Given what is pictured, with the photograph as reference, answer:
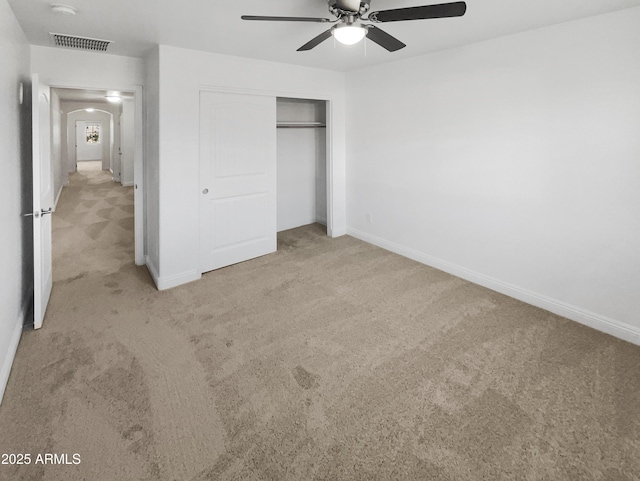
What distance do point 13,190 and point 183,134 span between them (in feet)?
4.87

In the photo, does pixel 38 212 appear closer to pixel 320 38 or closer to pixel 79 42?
pixel 79 42

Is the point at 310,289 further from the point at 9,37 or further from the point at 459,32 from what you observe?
the point at 9,37

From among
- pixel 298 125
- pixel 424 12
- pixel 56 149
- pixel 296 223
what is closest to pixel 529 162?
pixel 424 12

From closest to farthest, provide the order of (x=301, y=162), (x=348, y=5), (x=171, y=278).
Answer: (x=348, y=5) → (x=171, y=278) → (x=301, y=162)

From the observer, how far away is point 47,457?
166 cm

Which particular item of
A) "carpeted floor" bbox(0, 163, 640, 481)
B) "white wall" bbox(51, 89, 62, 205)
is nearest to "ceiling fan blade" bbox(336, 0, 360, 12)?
"carpeted floor" bbox(0, 163, 640, 481)

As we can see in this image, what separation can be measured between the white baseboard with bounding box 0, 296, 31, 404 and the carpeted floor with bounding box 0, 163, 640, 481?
5cm

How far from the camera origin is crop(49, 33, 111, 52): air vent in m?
3.04

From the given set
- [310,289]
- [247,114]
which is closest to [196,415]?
[310,289]

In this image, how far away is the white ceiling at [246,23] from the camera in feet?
7.84

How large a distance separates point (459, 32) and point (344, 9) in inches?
62.0

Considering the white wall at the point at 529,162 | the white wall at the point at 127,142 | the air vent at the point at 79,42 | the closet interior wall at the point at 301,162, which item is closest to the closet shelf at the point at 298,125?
the closet interior wall at the point at 301,162

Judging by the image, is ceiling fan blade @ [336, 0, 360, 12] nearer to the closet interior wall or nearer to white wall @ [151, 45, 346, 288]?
white wall @ [151, 45, 346, 288]

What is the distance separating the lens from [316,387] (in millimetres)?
2176
